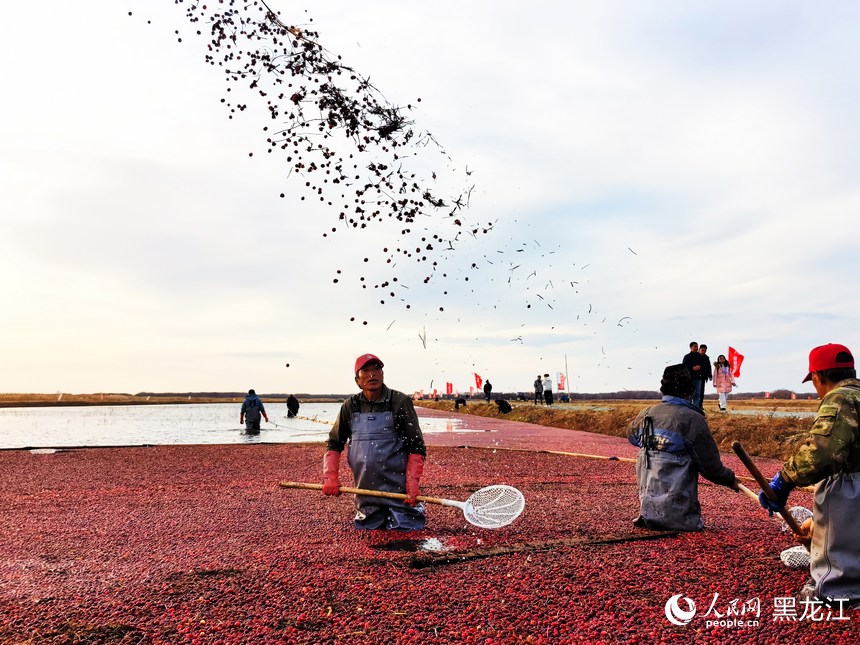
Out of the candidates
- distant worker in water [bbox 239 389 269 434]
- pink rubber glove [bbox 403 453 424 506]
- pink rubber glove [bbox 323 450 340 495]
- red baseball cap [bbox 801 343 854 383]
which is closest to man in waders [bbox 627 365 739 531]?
red baseball cap [bbox 801 343 854 383]

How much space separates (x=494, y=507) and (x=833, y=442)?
12.0 feet

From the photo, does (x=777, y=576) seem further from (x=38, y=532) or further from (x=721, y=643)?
(x=38, y=532)

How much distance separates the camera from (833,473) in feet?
14.5

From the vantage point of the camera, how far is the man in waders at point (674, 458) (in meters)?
6.73

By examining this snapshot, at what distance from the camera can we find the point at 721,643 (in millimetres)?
4277

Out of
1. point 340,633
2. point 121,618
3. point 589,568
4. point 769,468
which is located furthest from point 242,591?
point 769,468

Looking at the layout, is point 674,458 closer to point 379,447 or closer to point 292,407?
point 379,447

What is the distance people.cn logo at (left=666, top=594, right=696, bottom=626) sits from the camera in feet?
15.1

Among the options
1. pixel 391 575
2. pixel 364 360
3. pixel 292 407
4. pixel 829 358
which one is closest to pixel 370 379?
pixel 364 360

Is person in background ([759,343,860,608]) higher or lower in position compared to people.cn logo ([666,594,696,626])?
higher

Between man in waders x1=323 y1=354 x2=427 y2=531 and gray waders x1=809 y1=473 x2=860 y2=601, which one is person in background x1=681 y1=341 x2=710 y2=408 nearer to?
man in waders x1=323 y1=354 x2=427 y2=531

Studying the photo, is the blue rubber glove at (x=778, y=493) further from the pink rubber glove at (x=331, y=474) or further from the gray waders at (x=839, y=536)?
the pink rubber glove at (x=331, y=474)

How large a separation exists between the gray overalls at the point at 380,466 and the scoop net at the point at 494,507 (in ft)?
2.20

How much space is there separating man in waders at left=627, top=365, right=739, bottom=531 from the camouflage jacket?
215cm
